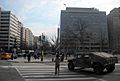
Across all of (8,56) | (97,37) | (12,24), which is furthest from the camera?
(12,24)

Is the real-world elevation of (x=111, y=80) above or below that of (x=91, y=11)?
below

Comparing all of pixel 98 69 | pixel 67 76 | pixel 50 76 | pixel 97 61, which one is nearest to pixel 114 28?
pixel 97 61

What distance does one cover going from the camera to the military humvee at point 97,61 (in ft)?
73.0

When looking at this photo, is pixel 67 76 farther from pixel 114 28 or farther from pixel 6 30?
pixel 6 30

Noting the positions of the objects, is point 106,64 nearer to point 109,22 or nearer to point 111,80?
point 111,80

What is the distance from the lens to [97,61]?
22609 mm

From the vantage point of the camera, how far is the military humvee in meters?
22.2

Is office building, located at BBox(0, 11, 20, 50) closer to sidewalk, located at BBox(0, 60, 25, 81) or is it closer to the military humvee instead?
sidewalk, located at BBox(0, 60, 25, 81)

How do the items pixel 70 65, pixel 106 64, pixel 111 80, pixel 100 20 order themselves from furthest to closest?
pixel 100 20, pixel 70 65, pixel 106 64, pixel 111 80

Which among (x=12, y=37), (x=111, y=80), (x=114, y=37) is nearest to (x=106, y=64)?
(x=111, y=80)

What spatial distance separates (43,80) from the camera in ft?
58.2

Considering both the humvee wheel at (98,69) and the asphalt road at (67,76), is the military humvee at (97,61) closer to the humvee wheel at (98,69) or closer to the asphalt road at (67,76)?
the humvee wheel at (98,69)

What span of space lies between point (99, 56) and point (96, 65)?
791mm

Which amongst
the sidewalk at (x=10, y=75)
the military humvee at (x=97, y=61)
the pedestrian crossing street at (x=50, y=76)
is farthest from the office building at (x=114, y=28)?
the sidewalk at (x=10, y=75)
